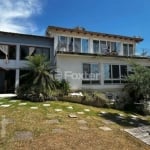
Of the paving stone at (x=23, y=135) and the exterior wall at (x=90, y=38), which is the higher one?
the exterior wall at (x=90, y=38)

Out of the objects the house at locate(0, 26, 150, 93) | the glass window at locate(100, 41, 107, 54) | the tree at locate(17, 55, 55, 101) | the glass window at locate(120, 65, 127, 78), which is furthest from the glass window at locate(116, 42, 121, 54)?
the tree at locate(17, 55, 55, 101)

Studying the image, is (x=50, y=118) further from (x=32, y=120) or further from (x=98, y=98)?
(x=98, y=98)

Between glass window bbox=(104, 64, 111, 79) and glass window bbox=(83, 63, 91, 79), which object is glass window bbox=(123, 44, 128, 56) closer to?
glass window bbox=(104, 64, 111, 79)

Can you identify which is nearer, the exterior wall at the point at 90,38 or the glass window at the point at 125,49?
the exterior wall at the point at 90,38

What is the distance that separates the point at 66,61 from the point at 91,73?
9.59ft

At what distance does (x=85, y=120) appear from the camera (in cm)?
1041

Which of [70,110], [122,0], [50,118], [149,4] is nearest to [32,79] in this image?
[70,110]

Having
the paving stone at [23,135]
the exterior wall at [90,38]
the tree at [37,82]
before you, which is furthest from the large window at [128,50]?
the paving stone at [23,135]

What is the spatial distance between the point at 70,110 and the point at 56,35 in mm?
11823

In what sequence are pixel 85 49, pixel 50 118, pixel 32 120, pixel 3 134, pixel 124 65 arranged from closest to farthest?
pixel 3 134, pixel 32 120, pixel 50 118, pixel 124 65, pixel 85 49

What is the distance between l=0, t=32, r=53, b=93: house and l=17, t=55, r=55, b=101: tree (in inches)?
182

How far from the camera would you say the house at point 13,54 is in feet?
64.8

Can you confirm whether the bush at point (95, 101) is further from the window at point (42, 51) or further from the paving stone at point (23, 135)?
the paving stone at point (23, 135)

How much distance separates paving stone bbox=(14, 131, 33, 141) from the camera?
23.6 feet
